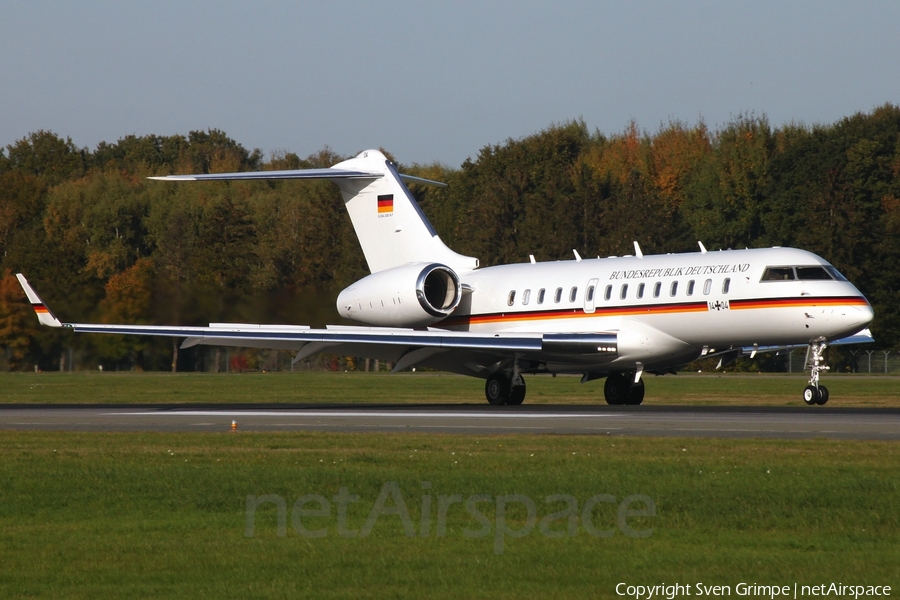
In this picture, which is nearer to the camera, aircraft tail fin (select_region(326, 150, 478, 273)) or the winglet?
the winglet

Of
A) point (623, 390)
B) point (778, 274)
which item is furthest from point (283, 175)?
point (778, 274)

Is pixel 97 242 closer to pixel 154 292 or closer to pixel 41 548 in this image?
pixel 154 292

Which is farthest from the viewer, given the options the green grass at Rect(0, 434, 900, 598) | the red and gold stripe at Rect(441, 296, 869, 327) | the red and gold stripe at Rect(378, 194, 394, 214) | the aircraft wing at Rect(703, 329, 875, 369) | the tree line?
the tree line

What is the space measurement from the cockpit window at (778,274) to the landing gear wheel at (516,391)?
585 centimetres

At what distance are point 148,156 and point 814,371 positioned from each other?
313ft

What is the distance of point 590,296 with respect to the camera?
1105 inches

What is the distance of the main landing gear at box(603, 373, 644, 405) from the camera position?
29047 mm

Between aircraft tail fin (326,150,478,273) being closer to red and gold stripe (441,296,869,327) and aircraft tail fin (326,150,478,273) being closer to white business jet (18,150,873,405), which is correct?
white business jet (18,150,873,405)

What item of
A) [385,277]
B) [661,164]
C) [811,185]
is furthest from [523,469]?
[661,164]

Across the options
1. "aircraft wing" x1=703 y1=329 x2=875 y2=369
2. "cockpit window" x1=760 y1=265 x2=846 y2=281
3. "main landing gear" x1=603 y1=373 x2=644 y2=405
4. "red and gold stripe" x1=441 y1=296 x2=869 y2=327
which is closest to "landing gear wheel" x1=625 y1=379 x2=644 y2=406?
"main landing gear" x1=603 y1=373 x2=644 y2=405

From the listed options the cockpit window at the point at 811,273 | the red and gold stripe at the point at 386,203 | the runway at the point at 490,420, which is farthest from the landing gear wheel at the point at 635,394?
the red and gold stripe at the point at 386,203

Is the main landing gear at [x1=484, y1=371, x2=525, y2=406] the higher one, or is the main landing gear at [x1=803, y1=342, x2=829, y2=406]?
the main landing gear at [x1=803, y1=342, x2=829, y2=406]

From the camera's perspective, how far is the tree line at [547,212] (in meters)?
67.0

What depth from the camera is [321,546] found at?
30.9 feet
